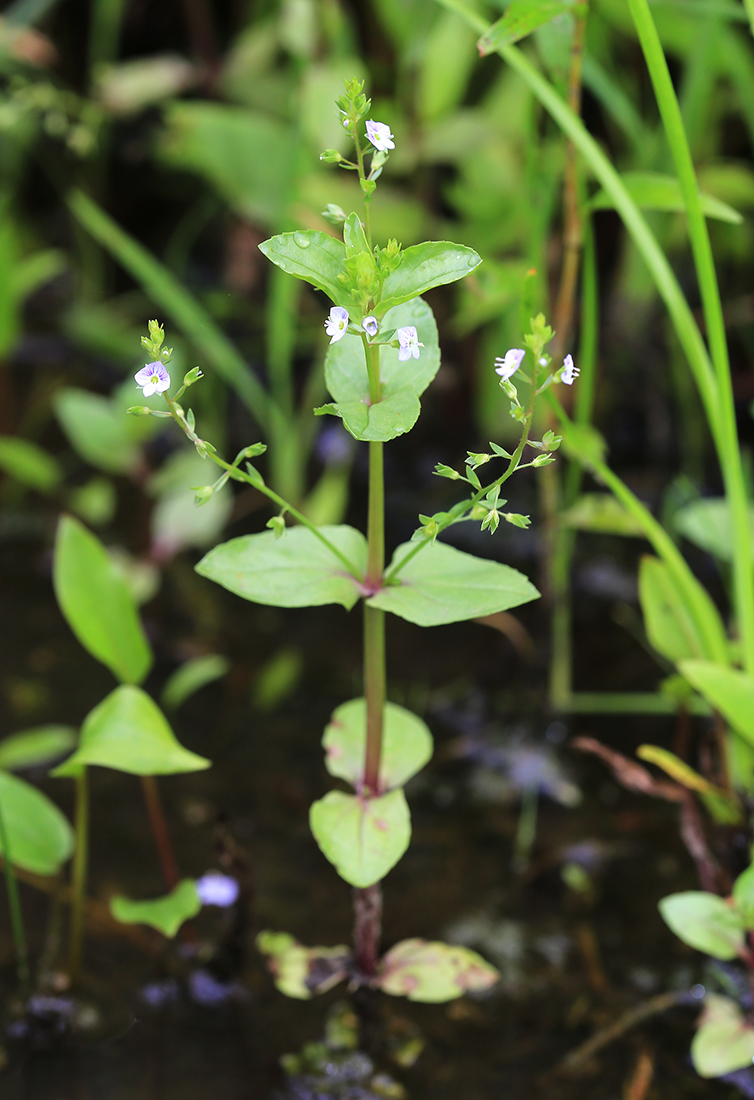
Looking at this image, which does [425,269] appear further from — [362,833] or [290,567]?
[362,833]

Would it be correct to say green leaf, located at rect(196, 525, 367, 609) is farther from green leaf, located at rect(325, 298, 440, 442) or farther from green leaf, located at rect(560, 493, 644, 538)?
green leaf, located at rect(560, 493, 644, 538)

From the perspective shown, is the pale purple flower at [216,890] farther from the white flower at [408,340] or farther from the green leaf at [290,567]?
the white flower at [408,340]

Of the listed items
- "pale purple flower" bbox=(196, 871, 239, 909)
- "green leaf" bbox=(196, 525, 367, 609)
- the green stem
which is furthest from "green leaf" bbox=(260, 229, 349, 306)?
"pale purple flower" bbox=(196, 871, 239, 909)

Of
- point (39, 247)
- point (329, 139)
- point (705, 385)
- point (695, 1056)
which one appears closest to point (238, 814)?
point (695, 1056)

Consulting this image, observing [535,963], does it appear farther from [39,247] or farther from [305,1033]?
[39,247]

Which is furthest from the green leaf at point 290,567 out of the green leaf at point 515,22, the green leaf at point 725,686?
the green leaf at point 515,22

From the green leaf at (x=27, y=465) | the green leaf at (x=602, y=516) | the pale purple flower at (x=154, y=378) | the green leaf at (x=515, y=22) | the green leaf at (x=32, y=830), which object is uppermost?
the green leaf at (x=515, y=22)
